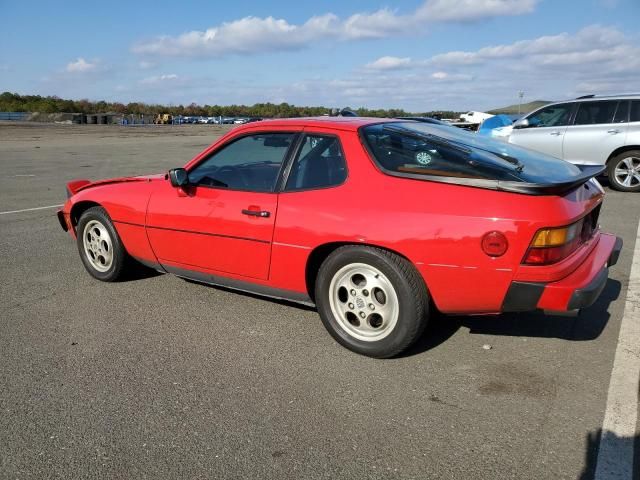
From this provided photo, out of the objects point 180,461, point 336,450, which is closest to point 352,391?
point 336,450

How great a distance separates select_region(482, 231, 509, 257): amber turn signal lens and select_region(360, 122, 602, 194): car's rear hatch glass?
0.85ft

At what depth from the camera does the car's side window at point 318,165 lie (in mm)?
3471

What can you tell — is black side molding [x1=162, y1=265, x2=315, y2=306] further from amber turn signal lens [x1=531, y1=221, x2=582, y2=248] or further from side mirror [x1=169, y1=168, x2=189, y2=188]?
amber turn signal lens [x1=531, y1=221, x2=582, y2=248]

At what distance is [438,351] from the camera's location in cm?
345

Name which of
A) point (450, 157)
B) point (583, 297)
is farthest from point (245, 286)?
point (583, 297)

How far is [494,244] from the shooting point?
2.90 metres

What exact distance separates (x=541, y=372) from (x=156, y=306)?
276 centimetres

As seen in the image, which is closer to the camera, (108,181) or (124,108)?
(108,181)

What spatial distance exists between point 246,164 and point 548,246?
2229mm

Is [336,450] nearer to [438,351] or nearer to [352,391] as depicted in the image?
[352,391]

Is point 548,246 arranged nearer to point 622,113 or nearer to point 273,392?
point 273,392

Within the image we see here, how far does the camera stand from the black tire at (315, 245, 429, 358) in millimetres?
3143

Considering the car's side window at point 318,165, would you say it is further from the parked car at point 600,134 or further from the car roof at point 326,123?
the parked car at point 600,134

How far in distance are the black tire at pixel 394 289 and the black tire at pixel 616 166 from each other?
854 cm
